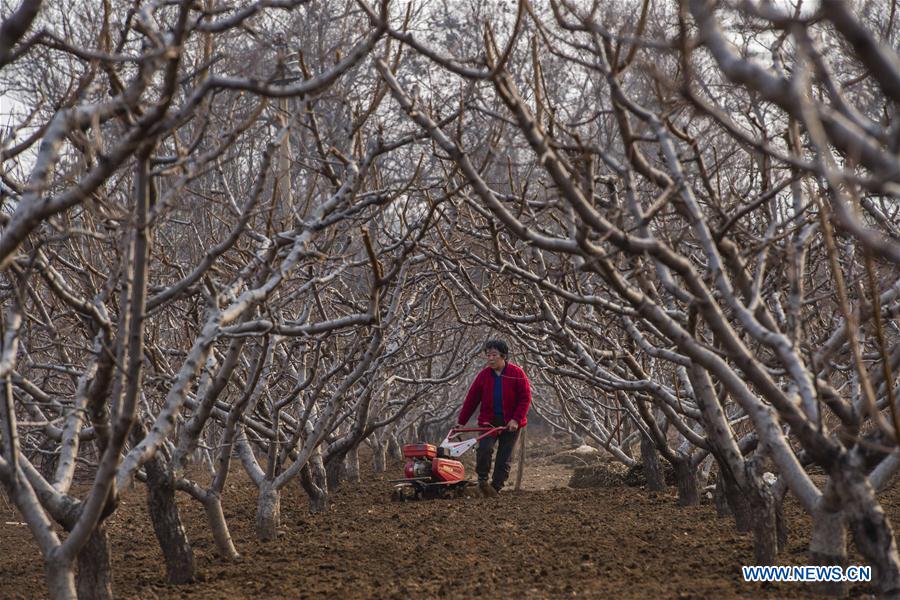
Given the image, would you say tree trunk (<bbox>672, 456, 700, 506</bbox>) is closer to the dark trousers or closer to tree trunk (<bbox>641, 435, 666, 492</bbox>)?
tree trunk (<bbox>641, 435, 666, 492</bbox>)

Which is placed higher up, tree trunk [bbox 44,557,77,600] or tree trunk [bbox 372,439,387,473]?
tree trunk [bbox 372,439,387,473]

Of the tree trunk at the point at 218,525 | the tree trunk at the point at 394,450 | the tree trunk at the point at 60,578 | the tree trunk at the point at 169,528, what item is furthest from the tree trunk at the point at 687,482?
the tree trunk at the point at 394,450

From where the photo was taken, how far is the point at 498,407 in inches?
435

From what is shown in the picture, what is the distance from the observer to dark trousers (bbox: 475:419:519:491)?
35.9 ft

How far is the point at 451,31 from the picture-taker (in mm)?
16234

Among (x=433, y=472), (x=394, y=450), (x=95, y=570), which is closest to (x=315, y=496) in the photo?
(x=433, y=472)

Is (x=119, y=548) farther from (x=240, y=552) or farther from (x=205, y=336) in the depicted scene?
(x=205, y=336)

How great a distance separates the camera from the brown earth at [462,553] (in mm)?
5055

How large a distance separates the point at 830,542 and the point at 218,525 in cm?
359

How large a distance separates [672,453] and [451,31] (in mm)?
Result: 9969

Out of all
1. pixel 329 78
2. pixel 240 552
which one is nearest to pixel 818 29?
pixel 329 78

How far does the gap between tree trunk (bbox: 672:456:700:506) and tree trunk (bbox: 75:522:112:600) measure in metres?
4.93

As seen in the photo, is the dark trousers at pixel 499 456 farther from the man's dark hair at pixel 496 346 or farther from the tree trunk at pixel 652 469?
the tree trunk at pixel 652 469

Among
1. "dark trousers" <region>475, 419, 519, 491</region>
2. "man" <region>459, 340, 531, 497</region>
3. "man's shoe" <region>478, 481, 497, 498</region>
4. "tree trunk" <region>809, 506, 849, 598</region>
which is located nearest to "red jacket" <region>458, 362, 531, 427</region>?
"man" <region>459, 340, 531, 497</region>
